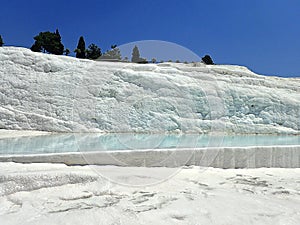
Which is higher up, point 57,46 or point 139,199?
point 57,46

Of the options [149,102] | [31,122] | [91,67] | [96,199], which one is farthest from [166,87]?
[96,199]

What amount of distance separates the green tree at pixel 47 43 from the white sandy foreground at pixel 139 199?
27.3 m

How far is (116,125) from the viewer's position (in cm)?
999

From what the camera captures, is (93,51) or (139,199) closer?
(139,199)

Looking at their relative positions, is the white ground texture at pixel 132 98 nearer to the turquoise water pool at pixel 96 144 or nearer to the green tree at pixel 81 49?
the turquoise water pool at pixel 96 144

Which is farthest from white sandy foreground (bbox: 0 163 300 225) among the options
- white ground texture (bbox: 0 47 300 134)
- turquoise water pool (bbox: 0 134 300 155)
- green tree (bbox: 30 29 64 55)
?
green tree (bbox: 30 29 64 55)

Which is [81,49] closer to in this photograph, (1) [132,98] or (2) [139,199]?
(1) [132,98]

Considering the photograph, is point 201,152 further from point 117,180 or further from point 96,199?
point 96,199

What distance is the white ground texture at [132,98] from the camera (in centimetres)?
990

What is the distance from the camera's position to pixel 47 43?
28.1 meters

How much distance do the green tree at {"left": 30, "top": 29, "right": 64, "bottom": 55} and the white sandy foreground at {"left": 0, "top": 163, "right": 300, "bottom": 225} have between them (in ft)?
89.5

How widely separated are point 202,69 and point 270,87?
3.35 metres

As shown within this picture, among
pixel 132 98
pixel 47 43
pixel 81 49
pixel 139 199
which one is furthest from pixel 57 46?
pixel 139 199

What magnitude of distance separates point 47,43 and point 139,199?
94.1 feet
